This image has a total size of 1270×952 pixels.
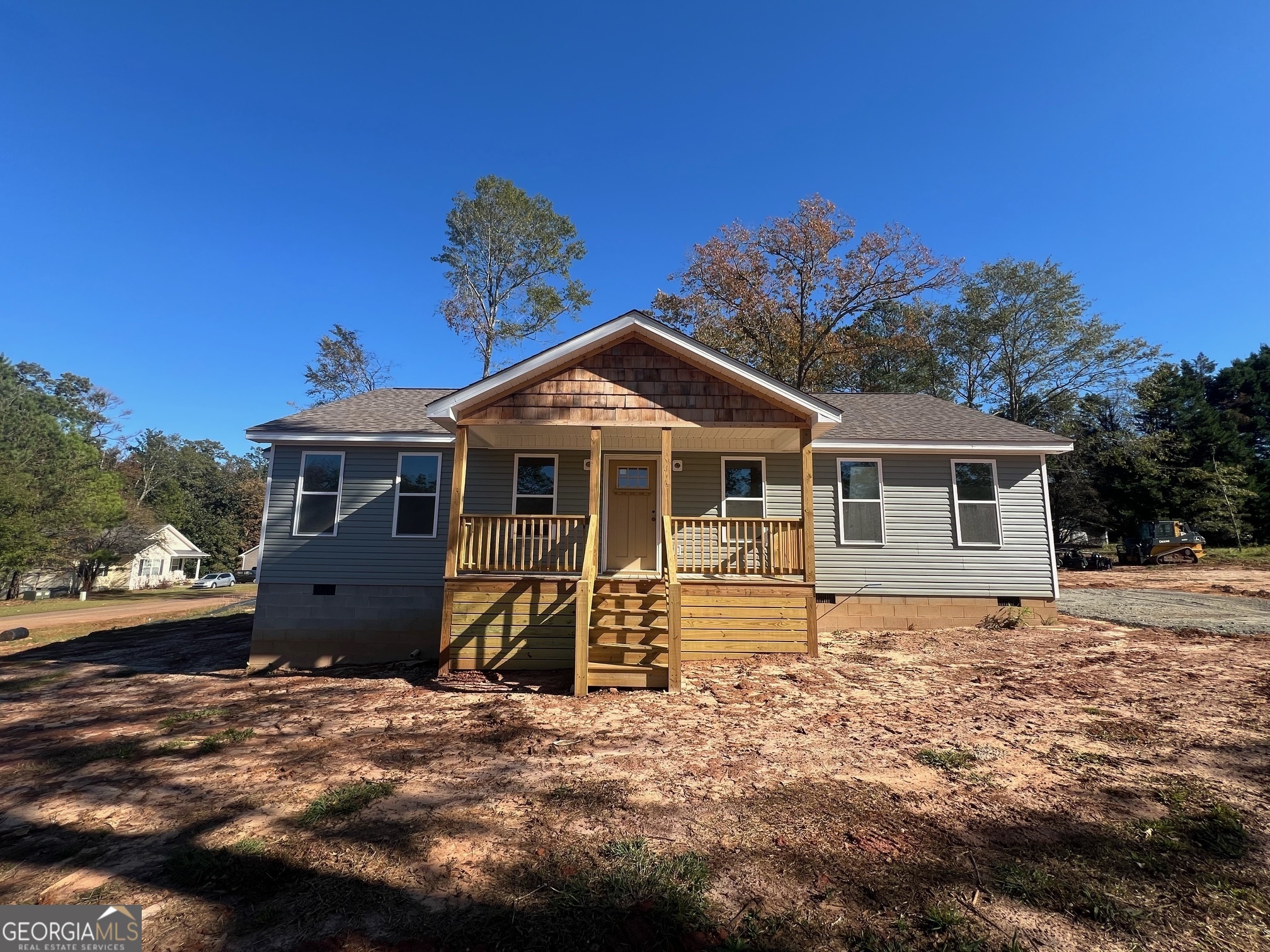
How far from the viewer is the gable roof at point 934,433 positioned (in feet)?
34.6

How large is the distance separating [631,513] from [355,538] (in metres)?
5.03

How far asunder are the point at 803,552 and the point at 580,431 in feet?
13.3

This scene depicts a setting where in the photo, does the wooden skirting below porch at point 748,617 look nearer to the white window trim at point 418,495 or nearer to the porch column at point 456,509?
the porch column at point 456,509

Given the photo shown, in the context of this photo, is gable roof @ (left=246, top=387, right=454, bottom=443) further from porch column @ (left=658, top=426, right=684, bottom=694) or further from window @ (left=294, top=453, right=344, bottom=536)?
porch column @ (left=658, top=426, right=684, bottom=694)

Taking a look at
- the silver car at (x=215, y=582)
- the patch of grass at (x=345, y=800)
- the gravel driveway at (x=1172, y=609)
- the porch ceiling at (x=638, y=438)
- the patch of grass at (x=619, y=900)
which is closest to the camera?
the patch of grass at (x=619, y=900)

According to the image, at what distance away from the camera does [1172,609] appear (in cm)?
1166

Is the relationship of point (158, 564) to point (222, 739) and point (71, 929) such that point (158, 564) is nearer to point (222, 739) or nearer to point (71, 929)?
point (222, 739)

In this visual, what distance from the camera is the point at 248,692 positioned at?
7754mm

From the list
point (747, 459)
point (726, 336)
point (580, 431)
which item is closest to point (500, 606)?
point (580, 431)

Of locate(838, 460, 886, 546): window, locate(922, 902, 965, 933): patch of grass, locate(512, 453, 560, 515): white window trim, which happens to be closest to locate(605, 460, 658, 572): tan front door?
locate(512, 453, 560, 515): white window trim

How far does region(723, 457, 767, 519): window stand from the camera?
1058 centimetres

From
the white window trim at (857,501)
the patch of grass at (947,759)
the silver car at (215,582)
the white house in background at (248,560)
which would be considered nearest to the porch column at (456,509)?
the patch of grass at (947,759)

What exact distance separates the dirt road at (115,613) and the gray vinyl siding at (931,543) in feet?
69.9

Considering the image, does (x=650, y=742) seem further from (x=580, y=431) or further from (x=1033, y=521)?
(x=1033, y=521)
